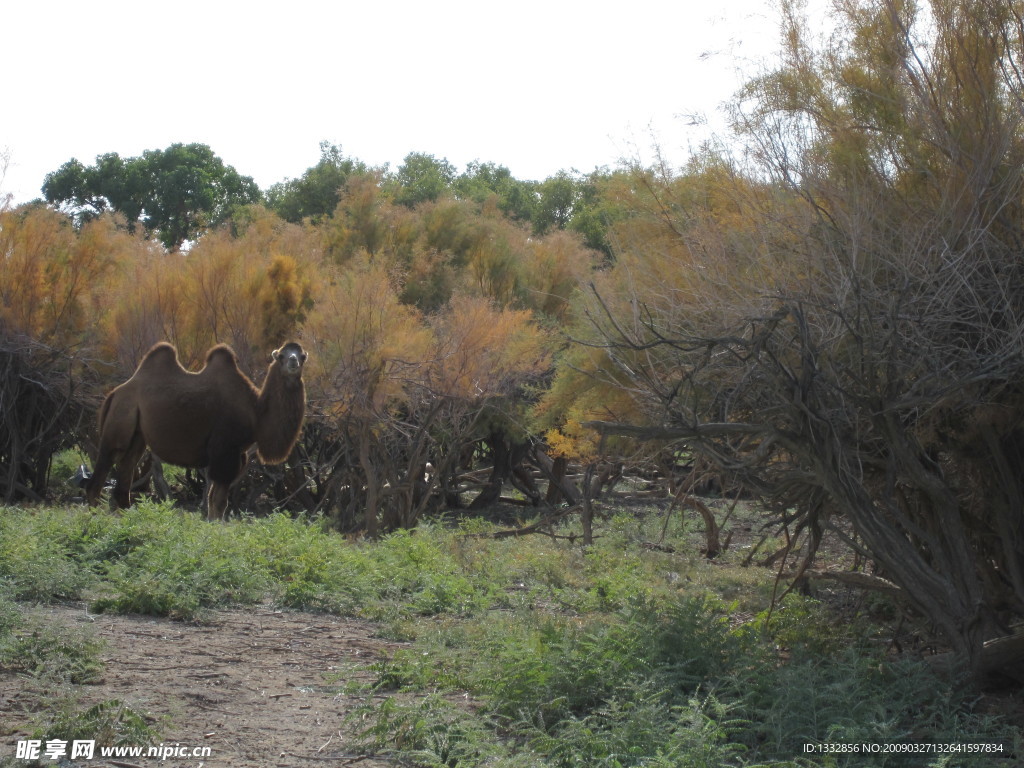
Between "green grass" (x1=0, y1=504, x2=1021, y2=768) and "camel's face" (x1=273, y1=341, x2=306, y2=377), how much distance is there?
232 cm

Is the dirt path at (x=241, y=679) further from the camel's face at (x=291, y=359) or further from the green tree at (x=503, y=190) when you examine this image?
the green tree at (x=503, y=190)

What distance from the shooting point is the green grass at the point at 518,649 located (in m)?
4.71

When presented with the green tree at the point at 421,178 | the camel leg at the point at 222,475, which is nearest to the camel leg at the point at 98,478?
the camel leg at the point at 222,475

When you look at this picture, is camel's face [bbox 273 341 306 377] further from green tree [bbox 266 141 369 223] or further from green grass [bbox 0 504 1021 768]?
green tree [bbox 266 141 369 223]

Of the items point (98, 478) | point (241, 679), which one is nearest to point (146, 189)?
point (98, 478)

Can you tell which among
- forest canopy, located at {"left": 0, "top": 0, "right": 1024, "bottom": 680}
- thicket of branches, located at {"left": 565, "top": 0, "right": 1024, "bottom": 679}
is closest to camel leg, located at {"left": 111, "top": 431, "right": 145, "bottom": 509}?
forest canopy, located at {"left": 0, "top": 0, "right": 1024, "bottom": 680}

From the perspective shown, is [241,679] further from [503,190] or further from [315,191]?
[503,190]

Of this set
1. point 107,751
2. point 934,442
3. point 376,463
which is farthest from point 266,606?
point 376,463

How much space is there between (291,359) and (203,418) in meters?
1.45

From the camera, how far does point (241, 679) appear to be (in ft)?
18.8

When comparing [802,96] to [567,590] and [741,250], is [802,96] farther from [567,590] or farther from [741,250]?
[567,590]

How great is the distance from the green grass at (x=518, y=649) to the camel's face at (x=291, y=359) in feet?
7.60

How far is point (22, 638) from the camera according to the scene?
561cm

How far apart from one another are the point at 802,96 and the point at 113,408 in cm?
926
